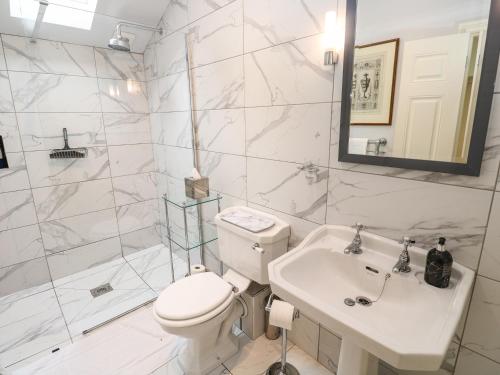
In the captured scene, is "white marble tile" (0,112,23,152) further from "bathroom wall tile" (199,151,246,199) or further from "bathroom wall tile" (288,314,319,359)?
"bathroom wall tile" (288,314,319,359)

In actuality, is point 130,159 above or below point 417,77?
below

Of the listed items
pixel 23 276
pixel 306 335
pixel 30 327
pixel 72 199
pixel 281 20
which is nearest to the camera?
pixel 281 20

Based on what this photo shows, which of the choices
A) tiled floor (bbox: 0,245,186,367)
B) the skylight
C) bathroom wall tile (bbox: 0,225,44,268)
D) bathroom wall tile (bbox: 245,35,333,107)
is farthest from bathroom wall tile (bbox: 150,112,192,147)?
bathroom wall tile (bbox: 0,225,44,268)

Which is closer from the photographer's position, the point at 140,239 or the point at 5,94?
the point at 5,94

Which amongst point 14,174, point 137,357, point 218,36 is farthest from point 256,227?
point 14,174

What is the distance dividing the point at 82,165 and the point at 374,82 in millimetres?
2339

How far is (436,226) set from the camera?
1044 mm

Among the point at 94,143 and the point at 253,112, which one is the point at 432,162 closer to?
the point at 253,112

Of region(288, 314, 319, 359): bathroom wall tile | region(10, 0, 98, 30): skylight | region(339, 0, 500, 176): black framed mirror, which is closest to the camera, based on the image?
region(339, 0, 500, 176): black framed mirror

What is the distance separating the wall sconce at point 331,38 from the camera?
3.85 feet

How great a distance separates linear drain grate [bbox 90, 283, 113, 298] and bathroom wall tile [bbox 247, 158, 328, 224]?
1.49 meters

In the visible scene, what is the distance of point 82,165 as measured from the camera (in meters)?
2.37

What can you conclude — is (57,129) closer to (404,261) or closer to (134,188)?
(134,188)

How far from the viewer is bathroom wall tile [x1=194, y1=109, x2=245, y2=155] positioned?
5.76 ft
